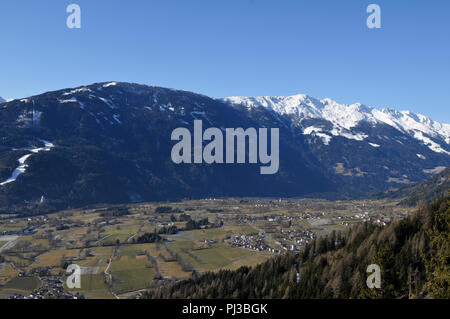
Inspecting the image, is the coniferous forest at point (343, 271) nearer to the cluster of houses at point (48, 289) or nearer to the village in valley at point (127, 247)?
the village in valley at point (127, 247)

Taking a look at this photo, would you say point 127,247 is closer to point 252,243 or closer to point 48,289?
point 252,243

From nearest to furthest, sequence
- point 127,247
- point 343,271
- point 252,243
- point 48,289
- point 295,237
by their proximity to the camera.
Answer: point 343,271 → point 48,289 → point 127,247 → point 252,243 → point 295,237

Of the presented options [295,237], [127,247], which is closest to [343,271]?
[295,237]

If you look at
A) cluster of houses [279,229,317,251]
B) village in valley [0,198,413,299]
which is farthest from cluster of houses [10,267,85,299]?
cluster of houses [279,229,317,251]
